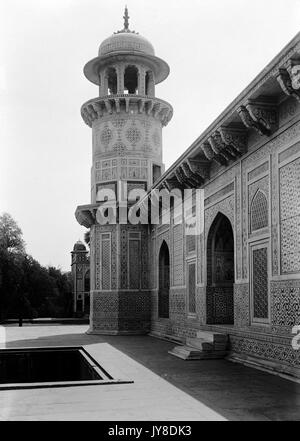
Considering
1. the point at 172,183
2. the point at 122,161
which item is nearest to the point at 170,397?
the point at 172,183

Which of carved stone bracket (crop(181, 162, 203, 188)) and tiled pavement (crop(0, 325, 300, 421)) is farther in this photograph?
carved stone bracket (crop(181, 162, 203, 188))

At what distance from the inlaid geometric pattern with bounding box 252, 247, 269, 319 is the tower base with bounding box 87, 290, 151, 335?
8731mm

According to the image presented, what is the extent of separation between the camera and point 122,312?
1783 cm

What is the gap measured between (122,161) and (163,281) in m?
4.39

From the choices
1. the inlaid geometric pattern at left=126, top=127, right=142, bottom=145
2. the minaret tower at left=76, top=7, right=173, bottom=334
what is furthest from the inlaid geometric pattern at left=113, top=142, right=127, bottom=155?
the inlaid geometric pattern at left=126, top=127, right=142, bottom=145

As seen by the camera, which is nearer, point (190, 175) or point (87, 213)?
point (190, 175)

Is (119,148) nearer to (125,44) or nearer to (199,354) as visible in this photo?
(125,44)

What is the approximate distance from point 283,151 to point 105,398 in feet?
14.7

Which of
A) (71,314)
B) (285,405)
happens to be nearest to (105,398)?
(285,405)

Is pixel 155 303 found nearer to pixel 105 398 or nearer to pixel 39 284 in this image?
pixel 105 398

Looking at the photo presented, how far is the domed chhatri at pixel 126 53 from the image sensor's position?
18969 mm

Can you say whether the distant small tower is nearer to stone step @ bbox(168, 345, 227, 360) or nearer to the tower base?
the tower base

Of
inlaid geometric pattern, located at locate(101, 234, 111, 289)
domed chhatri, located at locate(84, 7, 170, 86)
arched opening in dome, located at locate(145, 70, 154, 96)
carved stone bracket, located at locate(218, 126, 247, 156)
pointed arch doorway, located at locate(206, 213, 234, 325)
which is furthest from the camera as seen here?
arched opening in dome, located at locate(145, 70, 154, 96)

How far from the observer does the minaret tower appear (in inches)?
709
